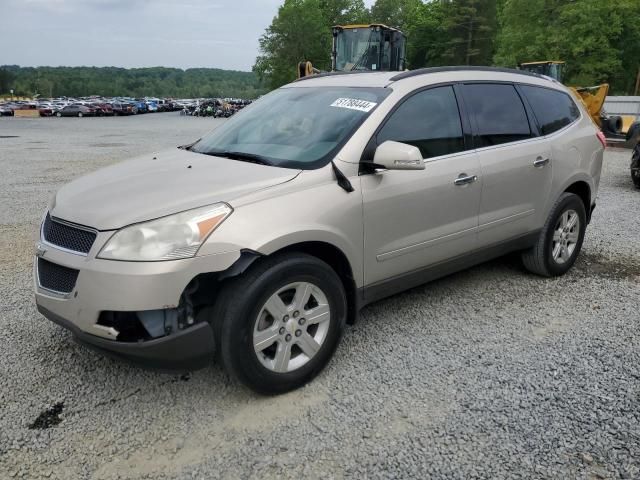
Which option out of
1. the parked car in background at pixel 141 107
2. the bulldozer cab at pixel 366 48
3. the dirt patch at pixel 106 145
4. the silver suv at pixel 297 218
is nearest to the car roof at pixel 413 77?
the silver suv at pixel 297 218

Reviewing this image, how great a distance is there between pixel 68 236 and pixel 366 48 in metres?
20.4

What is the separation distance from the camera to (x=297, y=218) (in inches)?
115

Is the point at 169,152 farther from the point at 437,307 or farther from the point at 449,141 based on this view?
the point at 437,307

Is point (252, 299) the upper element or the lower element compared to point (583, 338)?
upper

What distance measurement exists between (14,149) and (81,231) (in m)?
16.2

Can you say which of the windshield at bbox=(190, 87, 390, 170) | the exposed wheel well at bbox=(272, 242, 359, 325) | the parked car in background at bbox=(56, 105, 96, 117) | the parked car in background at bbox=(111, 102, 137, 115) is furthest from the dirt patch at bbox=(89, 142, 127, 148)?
the parked car in background at bbox=(111, 102, 137, 115)

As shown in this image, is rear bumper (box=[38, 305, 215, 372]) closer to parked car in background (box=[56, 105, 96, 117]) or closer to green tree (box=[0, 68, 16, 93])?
parked car in background (box=[56, 105, 96, 117])

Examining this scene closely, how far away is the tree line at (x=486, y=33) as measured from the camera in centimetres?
3747

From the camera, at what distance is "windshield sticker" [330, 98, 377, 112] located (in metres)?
3.47

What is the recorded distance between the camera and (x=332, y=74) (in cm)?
429

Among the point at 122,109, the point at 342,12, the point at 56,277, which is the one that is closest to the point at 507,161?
the point at 56,277

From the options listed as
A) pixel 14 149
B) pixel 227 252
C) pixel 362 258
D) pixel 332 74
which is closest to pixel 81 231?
pixel 227 252

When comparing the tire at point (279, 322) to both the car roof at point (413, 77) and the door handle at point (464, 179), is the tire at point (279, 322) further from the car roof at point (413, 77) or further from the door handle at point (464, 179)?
the car roof at point (413, 77)

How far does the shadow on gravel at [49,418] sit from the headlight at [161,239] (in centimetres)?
93
